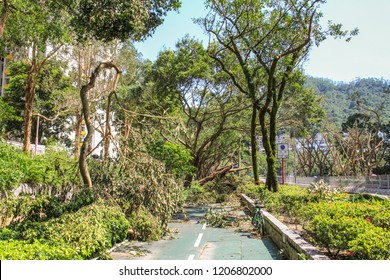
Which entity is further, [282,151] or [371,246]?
[282,151]

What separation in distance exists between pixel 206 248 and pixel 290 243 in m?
2.62

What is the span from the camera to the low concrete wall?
23.6 feet

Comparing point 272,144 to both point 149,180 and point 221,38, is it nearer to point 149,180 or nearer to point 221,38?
point 221,38

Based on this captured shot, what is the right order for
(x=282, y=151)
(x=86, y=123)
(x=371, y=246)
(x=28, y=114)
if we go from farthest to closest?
1. (x=282, y=151)
2. (x=28, y=114)
3. (x=86, y=123)
4. (x=371, y=246)

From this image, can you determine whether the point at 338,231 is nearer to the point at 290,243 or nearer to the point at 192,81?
the point at 290,243

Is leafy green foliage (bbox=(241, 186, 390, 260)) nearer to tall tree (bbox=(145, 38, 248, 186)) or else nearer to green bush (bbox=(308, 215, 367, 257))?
green bush (bbox=(308, 215, 367, 257))

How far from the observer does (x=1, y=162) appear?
13.3 m

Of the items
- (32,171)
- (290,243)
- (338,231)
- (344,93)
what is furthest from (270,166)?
(344,93)

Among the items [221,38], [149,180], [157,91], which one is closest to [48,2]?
[149,180]

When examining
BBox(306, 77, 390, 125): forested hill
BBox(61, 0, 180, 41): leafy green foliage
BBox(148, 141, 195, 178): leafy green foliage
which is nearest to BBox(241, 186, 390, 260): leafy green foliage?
BBox(61, 0, 180, 41): leafy green foliage

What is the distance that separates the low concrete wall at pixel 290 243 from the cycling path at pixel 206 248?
0.89ft

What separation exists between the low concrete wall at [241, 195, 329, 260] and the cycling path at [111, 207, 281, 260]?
0.27 m

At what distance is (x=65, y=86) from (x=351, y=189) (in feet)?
95.4

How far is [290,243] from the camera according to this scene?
8586 mm
